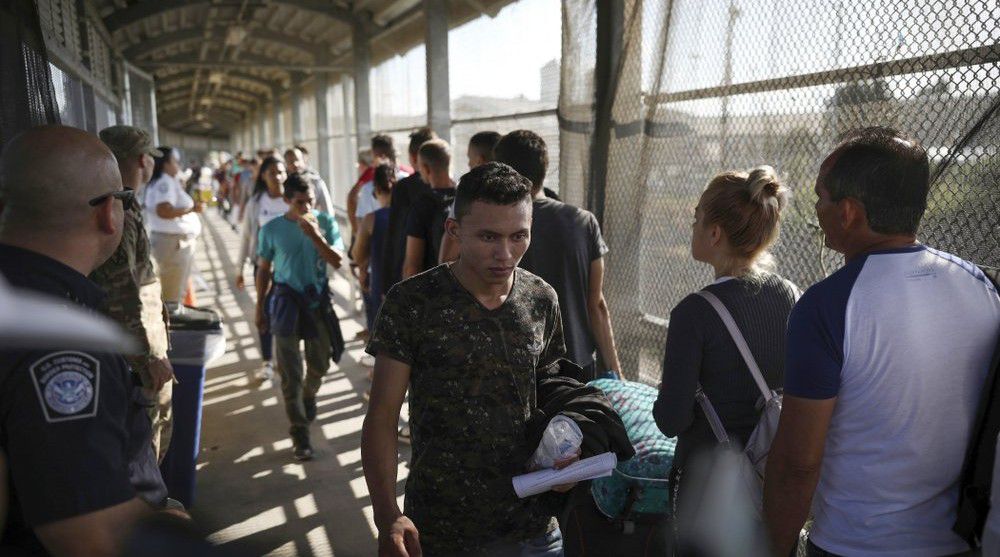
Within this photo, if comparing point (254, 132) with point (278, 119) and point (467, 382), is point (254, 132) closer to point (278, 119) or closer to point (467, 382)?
point (278, 119)

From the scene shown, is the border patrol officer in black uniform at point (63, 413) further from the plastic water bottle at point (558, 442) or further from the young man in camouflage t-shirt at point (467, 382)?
the plastic water bottle at point (558, 442)

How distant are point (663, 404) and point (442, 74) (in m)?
7.07

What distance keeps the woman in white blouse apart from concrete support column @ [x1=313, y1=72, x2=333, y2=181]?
813 centimetres

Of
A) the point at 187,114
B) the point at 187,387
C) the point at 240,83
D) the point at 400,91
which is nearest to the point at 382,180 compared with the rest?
the point at 187,387

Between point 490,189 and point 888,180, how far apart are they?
102 cm

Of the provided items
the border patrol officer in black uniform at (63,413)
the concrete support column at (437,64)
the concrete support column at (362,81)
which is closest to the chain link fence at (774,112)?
the border patrol officer in black uniform at (63,413)

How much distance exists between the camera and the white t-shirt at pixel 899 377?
5.68ft

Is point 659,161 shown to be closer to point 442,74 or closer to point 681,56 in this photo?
point 681,56

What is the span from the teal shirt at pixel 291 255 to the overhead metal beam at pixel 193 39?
9716mm

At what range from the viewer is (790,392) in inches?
71.3

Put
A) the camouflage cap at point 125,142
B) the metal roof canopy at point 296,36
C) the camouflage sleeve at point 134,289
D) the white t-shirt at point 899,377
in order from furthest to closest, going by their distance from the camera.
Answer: the metal roof canopy at point 296,36
the camouflage cap at point 125,142
the camouflage sleeve at point 134,289
the white t-shirt at point 899,377

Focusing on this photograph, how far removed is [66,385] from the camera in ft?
4.36

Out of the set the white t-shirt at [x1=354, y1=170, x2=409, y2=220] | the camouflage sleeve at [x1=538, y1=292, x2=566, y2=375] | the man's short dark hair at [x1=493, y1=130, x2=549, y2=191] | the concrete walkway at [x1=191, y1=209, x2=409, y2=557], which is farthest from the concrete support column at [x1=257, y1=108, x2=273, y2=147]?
the camouflage sleeve at [x1=538, y1=292, x2=566, y2=375]

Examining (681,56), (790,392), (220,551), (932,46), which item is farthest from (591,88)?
(220,551)
